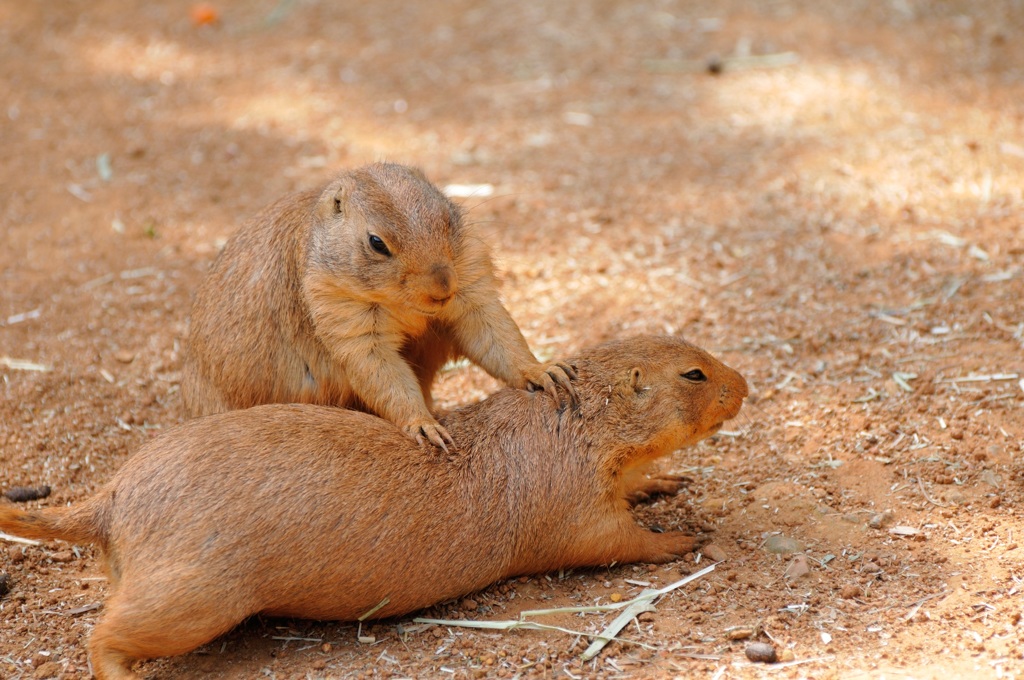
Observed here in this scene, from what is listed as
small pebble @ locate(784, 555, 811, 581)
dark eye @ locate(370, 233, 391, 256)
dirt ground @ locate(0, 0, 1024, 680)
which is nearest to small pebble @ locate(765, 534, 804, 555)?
dirt ground @ locate(0, 0, 1024, 680)

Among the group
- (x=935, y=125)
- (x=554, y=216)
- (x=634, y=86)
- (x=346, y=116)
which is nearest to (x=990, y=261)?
(x=935, y=125)

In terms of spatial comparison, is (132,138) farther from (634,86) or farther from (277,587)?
(277,587)

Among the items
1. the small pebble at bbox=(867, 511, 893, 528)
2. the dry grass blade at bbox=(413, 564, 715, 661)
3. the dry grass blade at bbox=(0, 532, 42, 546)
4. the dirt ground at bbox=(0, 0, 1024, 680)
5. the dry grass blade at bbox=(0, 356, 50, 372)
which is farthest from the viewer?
the dry grass blade at bbox=(0, 356, 50, 372)

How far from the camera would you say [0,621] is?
422 cm

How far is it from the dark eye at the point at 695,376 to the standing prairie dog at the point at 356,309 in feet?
1.59

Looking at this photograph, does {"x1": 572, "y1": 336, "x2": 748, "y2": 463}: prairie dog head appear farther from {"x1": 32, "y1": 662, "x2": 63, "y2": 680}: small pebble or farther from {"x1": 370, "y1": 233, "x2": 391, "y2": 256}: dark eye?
{"x1": 32, "y1": 662, "x2": 63, "y2": 680}: small pebble

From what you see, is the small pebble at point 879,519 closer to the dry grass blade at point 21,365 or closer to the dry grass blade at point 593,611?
the dry grass blade at point 593,611

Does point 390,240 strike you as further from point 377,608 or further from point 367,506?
point 377,608

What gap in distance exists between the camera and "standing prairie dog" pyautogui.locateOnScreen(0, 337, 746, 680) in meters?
3.65

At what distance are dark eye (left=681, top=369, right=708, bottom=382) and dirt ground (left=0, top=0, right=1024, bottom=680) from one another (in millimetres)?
632

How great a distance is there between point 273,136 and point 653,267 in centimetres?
343

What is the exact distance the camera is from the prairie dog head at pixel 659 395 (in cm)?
435

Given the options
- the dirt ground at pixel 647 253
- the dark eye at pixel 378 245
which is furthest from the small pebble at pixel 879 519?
the dark eye at pixel 378 245

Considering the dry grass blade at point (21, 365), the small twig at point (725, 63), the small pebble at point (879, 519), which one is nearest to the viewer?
the small pebble at point (879, 519)
